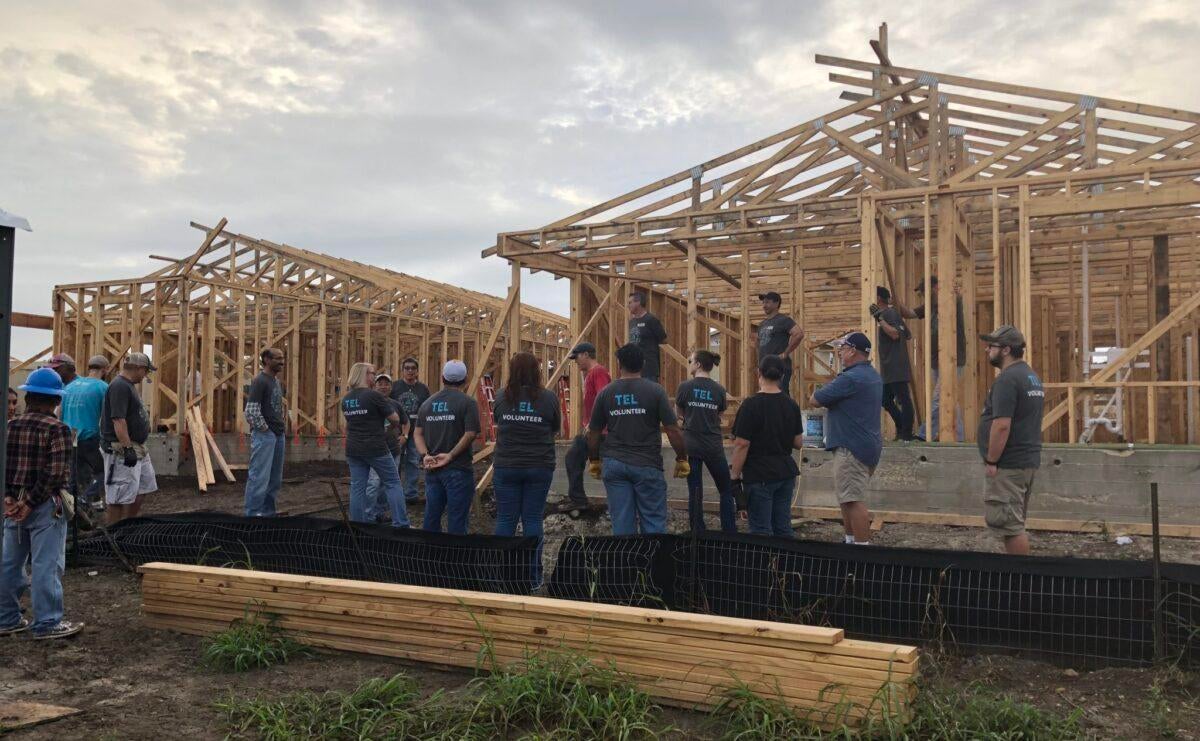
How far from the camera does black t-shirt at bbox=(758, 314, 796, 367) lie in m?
9.69

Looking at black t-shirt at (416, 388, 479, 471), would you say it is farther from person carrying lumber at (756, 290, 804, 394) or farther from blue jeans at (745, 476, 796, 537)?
person carrying lumber at (756, 290, 804, 394)

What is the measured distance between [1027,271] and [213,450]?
12.4 metres

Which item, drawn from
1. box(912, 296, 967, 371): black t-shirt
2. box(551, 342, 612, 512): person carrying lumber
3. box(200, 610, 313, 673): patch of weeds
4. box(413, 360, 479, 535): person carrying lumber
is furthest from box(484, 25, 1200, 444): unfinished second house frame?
box(200, 610, 313, 673): patch of weeds

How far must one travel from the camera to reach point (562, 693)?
4.03m

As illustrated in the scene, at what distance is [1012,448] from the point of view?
19.5 ft

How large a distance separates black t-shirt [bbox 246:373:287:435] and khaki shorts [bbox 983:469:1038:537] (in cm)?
617

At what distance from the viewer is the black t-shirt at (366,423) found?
8273 millimetres

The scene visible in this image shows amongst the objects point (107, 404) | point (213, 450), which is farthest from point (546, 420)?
point (213, 450)

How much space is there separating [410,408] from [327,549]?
15.6ft

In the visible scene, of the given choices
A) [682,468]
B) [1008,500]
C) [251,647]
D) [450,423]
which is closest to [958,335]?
[1008,500]

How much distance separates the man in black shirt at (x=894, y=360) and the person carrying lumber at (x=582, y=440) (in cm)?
293

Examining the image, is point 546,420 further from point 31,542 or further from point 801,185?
point 801,185

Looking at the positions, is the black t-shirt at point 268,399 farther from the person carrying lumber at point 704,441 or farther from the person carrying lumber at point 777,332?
the person carrying lumber at point 777,332

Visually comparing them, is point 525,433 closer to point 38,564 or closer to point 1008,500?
point 38,564
